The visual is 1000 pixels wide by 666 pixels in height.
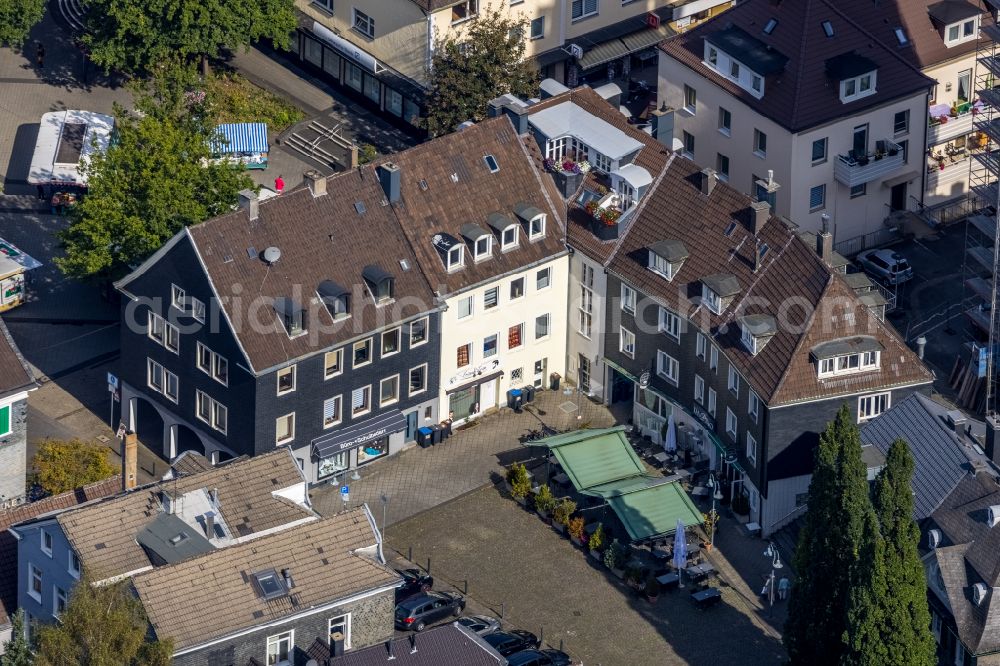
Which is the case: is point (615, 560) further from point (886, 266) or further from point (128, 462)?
point (886, 266)

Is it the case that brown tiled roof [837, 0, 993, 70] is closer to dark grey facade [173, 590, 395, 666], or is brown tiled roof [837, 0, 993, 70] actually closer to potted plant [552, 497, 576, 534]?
potted plant [552, 497, 576, 534]

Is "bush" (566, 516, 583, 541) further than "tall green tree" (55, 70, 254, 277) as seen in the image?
No

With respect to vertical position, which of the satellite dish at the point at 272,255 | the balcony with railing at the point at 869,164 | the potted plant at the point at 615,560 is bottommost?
the potted plant at the point at 615,560

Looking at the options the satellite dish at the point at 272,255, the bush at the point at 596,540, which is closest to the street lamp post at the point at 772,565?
the bush at the point at 596,540

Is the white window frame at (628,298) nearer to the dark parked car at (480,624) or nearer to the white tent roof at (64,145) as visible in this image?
the dark parked car at (480,624)

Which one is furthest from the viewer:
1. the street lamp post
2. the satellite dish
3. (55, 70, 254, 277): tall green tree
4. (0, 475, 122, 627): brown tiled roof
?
(55, 70, 254, 277): tall green tree

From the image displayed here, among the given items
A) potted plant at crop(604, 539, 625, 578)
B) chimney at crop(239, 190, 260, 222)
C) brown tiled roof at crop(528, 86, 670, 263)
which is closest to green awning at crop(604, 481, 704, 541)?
potted plant at crop(604, 539, 625, 578)

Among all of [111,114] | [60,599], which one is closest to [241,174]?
[111,114]

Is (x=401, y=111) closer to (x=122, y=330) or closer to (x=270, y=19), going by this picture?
(x=270, y=19)

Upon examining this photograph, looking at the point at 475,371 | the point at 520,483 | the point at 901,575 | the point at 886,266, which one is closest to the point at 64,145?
the point at 475,371
